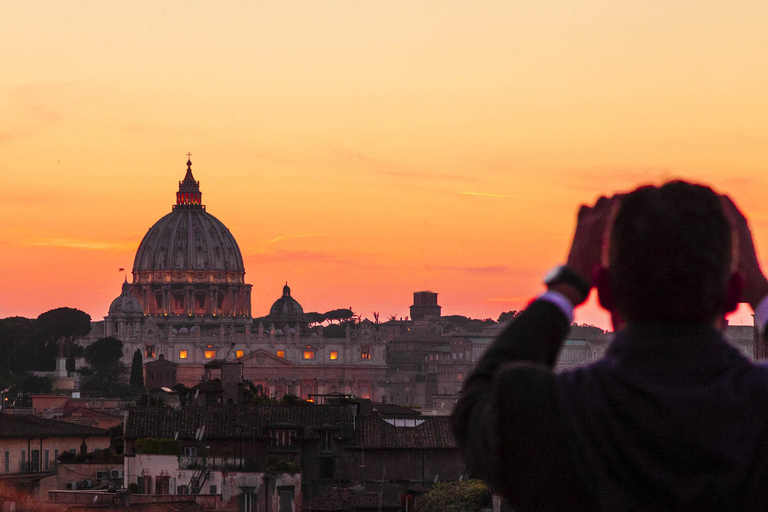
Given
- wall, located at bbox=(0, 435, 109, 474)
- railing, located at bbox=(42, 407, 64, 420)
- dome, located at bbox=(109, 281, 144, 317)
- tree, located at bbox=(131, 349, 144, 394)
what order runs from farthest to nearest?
dome, located at bbox=(109, 281, 144, 317)
tree, located at bbox=(131, 349, 144, 394)
railing, located at bbox=(42, 407, 64, 420)
wall, located at bbox=(0, 435, 109, 474)

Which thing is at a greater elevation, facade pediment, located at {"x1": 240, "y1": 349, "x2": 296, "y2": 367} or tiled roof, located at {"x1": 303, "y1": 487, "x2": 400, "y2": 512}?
facade pediment, located at {"x1": 240, "y1": 349, "x2": 296, "y2": 367}

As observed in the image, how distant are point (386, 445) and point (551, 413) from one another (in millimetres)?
34889

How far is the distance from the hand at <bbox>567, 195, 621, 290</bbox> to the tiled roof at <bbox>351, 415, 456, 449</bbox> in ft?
111

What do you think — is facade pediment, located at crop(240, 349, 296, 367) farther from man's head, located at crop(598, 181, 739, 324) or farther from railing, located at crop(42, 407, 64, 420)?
man's head, located at crop(598, 181, 739, 324)

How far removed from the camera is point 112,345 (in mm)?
157000

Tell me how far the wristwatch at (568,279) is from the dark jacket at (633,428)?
0.59ft

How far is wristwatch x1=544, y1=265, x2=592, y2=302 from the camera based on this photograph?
3170 mm

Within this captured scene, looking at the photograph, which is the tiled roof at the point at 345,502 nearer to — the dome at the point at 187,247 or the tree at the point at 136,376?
the tree at the point at 136,376

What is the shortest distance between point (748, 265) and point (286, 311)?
630ft

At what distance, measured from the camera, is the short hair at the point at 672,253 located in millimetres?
2920

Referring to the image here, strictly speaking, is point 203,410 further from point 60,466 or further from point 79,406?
point 79,406

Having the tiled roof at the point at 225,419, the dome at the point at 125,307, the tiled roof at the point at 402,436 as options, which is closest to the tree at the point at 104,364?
the dome at the point at 125,307

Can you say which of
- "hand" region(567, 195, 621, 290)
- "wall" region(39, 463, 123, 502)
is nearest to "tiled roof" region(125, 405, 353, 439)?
"wall" region(39, 463, 123, 502)

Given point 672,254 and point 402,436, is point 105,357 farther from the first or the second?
point 672,254
